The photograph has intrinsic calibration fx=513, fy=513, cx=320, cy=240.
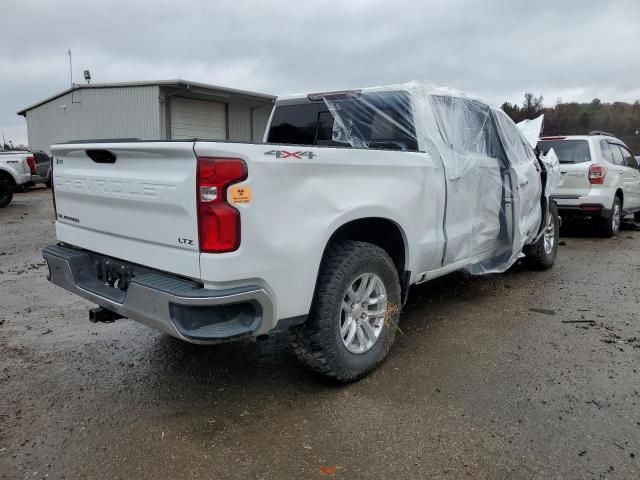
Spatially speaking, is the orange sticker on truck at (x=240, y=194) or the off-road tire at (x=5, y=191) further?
the off-road tire at (x=5, y=191)

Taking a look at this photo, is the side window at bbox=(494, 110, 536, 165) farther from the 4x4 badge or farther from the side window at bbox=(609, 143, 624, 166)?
the side window at bbox=(609, 143, 624, 166)

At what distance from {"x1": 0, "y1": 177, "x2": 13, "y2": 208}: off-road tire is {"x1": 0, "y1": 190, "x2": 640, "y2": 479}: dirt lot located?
10040mm

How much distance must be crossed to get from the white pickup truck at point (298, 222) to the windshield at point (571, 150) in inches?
189

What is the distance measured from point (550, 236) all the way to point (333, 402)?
4.44 metres

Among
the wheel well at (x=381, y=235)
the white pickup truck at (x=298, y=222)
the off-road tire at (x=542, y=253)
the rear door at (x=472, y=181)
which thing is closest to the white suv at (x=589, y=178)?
the off-road tire at (x=542, y=253)

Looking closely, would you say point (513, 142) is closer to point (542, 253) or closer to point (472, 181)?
point (472, 181)

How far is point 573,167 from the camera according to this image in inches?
339

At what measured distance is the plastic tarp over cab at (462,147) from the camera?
4.03m

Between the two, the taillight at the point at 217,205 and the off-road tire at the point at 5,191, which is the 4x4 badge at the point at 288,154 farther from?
the off-road tire at the point at 5,191

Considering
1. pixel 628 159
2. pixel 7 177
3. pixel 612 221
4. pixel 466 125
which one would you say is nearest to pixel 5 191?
pixel 7 177

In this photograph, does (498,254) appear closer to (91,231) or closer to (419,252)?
(419,252)

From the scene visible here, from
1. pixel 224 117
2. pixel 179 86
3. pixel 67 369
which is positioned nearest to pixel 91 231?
pixel 67 369

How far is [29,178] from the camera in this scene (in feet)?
45.0

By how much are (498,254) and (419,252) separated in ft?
5.49
